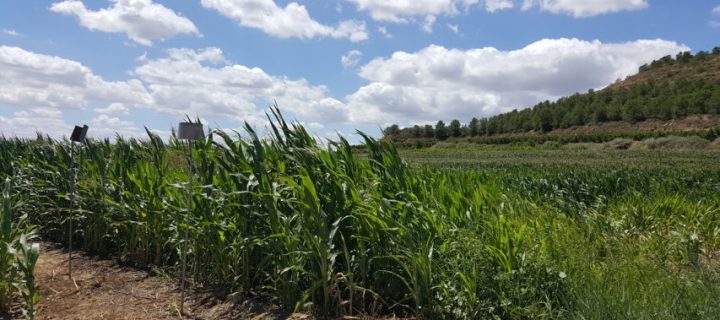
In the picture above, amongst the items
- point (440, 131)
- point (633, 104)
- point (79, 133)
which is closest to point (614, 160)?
point (79, 133)

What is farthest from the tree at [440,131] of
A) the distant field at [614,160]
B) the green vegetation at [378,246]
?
the green vegetation at [378,246]

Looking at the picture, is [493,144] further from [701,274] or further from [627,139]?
[701,274]

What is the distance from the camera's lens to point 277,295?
4.04m

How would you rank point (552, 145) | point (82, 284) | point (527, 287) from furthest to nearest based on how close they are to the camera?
point (552, 145) → point (82, 284) → point (527, 287)

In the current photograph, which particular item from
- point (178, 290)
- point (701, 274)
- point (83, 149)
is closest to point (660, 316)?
point (701, 274)

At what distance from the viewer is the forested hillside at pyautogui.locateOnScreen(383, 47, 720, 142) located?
65375 millimetres

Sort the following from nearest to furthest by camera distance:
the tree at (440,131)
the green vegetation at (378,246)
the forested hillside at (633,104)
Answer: the green vegetation at (378,246) < the forested hillside at (633,104) < the tree at (440,131)

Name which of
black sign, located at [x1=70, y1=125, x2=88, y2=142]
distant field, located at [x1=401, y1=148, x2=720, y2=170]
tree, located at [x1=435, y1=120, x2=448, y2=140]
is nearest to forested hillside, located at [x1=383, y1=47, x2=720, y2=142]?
tree, located at [x1=435, y1=120, x2=448, y2=140]

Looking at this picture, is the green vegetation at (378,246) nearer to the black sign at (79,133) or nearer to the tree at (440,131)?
the black sign at (79,133)

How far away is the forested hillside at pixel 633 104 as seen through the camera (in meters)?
65.4

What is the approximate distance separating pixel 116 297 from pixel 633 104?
259 feet

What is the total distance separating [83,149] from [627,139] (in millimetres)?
55270

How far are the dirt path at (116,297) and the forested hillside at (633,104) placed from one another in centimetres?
5643

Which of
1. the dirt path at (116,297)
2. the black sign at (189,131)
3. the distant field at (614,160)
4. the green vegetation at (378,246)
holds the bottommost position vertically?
the distant field at (614,160)
